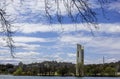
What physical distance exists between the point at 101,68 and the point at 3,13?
162 metres

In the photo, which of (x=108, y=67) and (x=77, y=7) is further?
(x=108, y=67)

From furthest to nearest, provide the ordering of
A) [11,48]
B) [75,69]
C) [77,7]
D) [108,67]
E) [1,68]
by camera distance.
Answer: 1. [75,69]
2. [108,67]
3. [1,68]
4. [11,48]
5. [77,7]

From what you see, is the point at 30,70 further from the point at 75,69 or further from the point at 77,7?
the point at 77,7

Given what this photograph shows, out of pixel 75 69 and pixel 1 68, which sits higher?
pixel 1 68

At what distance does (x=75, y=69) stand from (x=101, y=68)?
1446 centimetres

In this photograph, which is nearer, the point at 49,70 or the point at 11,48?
the point at 11,48

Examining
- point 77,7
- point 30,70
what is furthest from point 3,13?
point 30,70

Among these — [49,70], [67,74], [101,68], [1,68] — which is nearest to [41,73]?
[49,70]

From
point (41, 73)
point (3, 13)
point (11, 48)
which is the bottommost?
point (41, 73)

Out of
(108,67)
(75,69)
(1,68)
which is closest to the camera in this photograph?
(1,68)

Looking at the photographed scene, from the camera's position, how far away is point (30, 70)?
175250 millimetres

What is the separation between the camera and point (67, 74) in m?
168

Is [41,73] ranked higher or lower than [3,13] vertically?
lower

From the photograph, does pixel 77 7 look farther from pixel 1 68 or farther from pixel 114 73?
pixel 114 73
